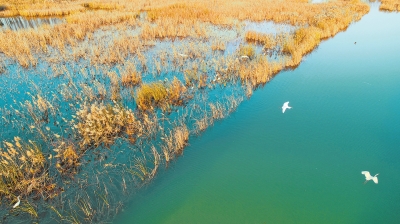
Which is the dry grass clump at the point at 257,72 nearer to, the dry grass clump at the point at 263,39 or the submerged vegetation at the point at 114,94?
the submerged vegetation at the point at 114,94

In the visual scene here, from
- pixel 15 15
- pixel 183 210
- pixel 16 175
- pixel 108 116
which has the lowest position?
pixel 183 210

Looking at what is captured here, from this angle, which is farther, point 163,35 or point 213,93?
point 163,35

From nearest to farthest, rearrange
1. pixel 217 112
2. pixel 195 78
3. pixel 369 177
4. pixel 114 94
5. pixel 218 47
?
1. pixel 369 177
2. pixel 217 112
3. pixel 114 94
4. pixel 195 78
5. pixel 218 47

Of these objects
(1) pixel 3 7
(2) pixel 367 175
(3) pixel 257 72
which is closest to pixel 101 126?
(3) pixel 257 72

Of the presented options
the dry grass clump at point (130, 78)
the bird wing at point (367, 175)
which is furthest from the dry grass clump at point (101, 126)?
the bird wing at point (367, 175)

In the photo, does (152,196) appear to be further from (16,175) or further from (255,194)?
(16,175)

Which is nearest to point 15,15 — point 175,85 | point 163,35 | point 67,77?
point 163,35

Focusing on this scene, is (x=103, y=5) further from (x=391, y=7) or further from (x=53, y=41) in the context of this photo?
(x=391, y=7)
